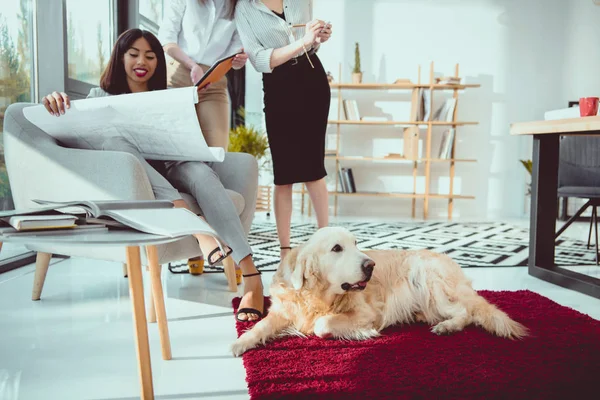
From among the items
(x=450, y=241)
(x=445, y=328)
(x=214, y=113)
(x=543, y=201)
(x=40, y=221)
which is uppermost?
(x=214, y=113)

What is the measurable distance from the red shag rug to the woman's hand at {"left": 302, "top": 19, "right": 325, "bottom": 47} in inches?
45.5

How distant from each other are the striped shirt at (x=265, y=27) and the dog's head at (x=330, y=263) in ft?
3.29

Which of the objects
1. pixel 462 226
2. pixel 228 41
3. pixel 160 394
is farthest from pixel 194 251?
pixel 462 226

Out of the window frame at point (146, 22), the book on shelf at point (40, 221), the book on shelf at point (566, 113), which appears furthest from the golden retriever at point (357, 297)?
the window frame at point (146, 22)

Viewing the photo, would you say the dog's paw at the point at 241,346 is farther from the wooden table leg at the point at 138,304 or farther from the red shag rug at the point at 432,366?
the wooden table leg at the point at 138,304

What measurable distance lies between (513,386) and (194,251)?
3.75ft

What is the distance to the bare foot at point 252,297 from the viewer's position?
1776 mm

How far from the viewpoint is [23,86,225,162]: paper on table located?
4.86 feet

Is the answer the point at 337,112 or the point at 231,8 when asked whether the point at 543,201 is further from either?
the point at 337,112

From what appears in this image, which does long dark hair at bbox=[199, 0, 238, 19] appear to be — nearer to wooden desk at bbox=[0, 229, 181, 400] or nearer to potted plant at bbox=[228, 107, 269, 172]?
wooden desk at bbox=[0, 229, 181, 400]

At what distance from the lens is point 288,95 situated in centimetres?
236

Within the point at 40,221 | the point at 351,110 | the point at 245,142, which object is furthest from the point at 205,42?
the point at 351,110

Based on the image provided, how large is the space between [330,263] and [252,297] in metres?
0.39

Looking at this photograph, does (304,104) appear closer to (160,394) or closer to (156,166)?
(156,166)
